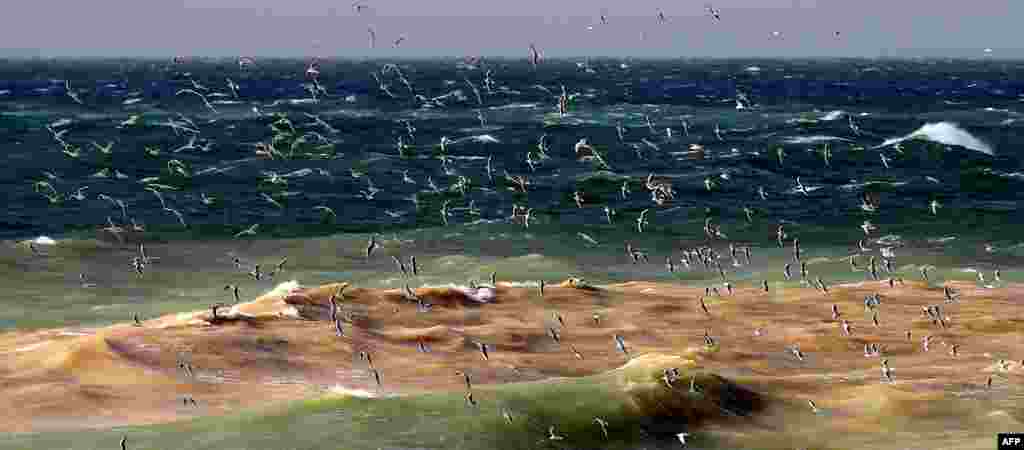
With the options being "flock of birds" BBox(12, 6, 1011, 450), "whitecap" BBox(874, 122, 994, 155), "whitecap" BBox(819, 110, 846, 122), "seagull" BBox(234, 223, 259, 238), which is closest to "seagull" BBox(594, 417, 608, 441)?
"flock of birds" BBox(12, 6, 1011, 450)

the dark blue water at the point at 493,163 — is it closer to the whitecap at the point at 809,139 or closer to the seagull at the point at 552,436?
the whitecap at the point at 809,139

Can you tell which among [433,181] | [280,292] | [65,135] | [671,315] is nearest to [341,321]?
[280,292]

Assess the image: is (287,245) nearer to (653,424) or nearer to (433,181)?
(433,181)

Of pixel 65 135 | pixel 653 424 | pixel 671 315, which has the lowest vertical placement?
pixel 65 135

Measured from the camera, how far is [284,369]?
1686 cm

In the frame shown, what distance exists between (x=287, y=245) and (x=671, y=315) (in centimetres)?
2066

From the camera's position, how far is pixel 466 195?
176ft

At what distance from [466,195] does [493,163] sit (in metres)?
13.5

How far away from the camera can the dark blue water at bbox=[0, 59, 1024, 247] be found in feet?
159

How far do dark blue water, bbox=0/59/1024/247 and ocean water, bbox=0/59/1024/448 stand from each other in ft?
0.70

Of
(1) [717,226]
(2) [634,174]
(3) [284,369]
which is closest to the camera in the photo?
(3) [284,369]

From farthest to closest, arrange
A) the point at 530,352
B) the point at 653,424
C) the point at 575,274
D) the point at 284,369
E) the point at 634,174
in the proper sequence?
1. the point at 634,174
2. the point at 575,274
3. the point at 530,352
4. the point at 284,369
5. the point at 653,424

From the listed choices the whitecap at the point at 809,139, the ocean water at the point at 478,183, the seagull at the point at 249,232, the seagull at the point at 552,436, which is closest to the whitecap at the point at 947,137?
the ocean water at the point at 478,183

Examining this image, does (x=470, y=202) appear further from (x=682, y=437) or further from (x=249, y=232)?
(x=682, y=437)
